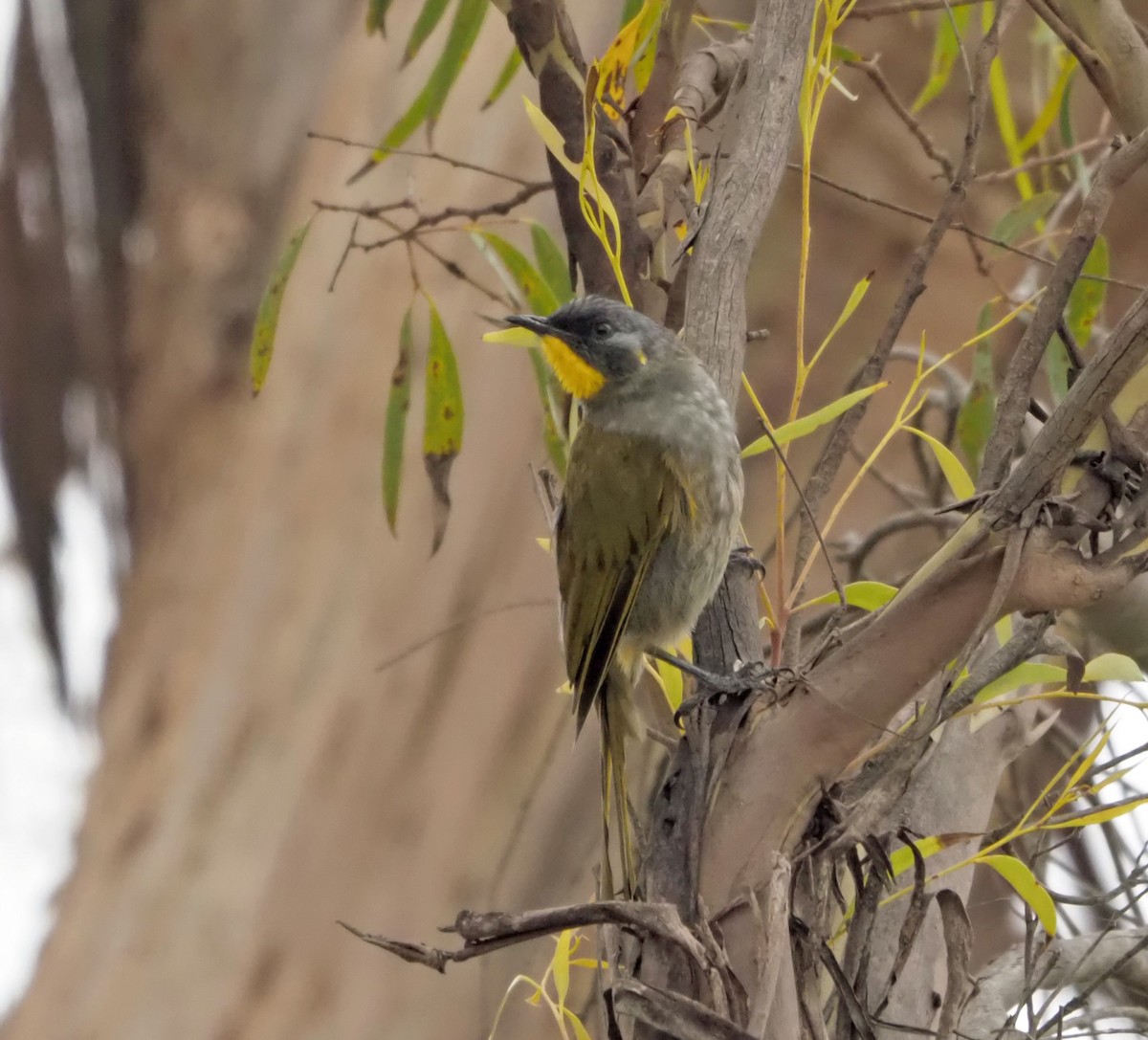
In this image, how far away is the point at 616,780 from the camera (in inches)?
32.2

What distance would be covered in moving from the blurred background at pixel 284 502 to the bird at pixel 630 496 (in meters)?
0.49

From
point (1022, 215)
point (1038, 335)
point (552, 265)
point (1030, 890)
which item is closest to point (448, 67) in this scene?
point (552, 265)

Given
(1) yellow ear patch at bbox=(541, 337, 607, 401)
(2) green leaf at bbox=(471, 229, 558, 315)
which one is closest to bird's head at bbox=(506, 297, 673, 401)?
(1) yellow ear patch at bbox=(541, 337, 607, 401)

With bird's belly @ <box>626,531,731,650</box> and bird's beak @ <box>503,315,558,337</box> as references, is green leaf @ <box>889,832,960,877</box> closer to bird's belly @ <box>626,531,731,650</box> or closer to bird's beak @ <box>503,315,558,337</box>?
bird's belly @ <box>626,531,731,650</box>

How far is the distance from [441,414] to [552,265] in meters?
0.22

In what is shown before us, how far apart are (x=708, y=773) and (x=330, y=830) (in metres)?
1.43

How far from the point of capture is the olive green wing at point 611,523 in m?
1.07

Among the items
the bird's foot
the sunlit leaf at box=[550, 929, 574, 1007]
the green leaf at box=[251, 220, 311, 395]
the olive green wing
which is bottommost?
the sunlit leaf at box=[550, 929, 574, 1007]

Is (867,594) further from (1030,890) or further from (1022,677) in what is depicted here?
(1030,890)

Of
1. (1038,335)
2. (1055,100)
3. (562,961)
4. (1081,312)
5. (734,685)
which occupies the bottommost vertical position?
(562,961)

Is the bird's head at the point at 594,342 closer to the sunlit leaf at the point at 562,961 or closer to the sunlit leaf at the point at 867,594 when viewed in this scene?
the sunlit leaf at the point at 867,594

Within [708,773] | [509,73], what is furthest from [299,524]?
[708,773]

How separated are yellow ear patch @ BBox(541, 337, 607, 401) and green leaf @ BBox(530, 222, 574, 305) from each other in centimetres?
12

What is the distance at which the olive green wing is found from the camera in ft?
3.50
